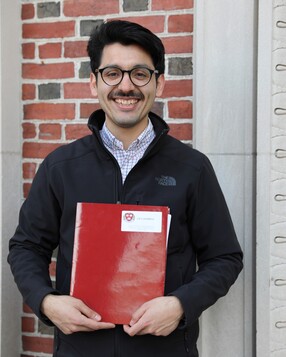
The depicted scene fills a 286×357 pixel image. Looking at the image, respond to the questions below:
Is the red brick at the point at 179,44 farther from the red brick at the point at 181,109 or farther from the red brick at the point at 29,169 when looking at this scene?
the red brick at the point at 29,169

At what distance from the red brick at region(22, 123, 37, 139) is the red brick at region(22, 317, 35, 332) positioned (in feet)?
2.86

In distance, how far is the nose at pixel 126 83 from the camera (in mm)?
1802

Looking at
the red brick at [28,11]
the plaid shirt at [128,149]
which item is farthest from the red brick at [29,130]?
the plaid shirt at [128,149]

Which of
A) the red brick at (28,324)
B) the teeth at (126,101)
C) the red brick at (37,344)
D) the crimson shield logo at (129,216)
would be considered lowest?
the red brick at (37,344)

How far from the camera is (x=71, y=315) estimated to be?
1.70 m

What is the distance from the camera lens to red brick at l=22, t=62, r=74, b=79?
2551mm

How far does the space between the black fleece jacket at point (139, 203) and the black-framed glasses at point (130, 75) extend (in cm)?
17

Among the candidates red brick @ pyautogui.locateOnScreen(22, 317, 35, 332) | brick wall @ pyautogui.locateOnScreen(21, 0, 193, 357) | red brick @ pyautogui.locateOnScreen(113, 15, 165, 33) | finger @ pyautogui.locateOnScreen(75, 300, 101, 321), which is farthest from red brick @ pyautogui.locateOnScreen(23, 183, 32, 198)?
finger @ pyautogui.locateOnScreen(75, 300, 101, 321)

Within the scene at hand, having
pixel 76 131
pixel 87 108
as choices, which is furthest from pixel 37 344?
pixel 87 108

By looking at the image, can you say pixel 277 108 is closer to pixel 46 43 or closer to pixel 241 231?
pixel 241 231

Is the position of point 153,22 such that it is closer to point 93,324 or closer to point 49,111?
point 49,111

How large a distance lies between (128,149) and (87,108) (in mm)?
683

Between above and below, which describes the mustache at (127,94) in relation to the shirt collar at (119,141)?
above

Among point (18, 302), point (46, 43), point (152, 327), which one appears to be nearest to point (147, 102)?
point (152, 327)
